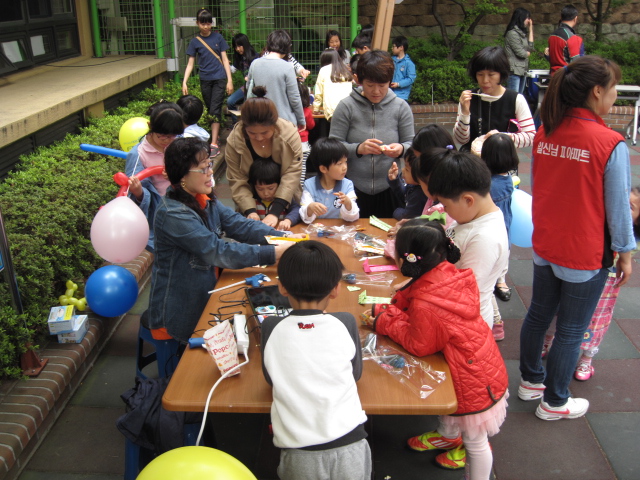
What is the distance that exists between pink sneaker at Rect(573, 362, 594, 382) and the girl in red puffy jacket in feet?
4.34

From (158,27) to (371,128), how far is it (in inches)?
272

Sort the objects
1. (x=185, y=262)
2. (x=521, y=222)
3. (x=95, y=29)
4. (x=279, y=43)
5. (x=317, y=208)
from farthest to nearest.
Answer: (x=95, y=29) < (x=279, y=43) < (x=521, y=222) < (x=317, y=208) < (x=185, y=262)

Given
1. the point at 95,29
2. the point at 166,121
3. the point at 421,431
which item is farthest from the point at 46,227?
the point at 95,29

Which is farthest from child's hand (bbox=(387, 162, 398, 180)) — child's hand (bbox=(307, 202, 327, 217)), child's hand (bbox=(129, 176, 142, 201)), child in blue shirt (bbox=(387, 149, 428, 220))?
child's hand (bbox=(129, 176, 142, 201))

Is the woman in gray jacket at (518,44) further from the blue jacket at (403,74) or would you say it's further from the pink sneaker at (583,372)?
the pink sneaker at (583,372)

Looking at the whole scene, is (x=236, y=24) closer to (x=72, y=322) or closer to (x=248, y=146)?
(x=248, y=146)

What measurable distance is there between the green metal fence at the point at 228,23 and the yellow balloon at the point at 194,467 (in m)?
9.03

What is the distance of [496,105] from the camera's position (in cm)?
425

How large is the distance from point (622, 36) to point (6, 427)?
14.6 m

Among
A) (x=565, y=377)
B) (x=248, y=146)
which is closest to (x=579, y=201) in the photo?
(x=565, y=377)

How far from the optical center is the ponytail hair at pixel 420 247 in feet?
8.01

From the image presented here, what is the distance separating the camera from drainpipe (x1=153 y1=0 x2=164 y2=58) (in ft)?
31.9

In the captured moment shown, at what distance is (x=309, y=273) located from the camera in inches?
84.0

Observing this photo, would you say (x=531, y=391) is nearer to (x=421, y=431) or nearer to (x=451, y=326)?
(x=421, y=431)
